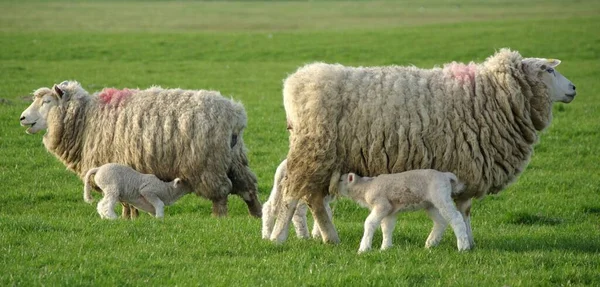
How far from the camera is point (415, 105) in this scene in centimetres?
935

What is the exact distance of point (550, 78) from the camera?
32.7ft

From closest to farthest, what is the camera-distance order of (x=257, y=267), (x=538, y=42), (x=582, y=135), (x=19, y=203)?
(x=257, y=267), (x=19, y=203), (x=582, y=135), (x=538, y=42)

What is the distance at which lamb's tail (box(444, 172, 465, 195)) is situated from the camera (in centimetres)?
897

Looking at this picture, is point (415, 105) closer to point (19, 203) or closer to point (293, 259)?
point (293, 259)

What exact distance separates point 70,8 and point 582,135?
57.8 m

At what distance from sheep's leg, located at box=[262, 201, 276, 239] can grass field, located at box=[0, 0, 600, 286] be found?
0.44ft

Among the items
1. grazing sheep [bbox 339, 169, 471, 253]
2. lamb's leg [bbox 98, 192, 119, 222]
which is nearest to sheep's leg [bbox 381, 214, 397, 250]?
grazing sheep [bbox 339, 169, 471, 253]

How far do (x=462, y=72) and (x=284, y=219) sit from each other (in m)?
2.56

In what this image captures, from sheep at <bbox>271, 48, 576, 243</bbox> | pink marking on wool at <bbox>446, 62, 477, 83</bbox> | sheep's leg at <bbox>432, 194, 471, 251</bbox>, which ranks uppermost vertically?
pink marking on wool at <bbox>446, 62, 477, 83</bbox>

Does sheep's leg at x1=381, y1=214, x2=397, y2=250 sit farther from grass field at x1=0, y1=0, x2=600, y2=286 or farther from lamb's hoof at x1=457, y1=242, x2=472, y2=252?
lamb's hoof at x1=457, y1=242, x2=472, y2=252

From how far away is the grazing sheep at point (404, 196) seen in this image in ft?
28.6

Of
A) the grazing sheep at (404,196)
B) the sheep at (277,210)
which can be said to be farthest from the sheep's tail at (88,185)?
the grazing sheep at (404,196)

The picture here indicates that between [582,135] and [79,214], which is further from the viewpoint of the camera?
[582,135]

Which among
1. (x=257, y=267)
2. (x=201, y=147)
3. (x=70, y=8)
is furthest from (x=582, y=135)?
(x=70, y=8)
